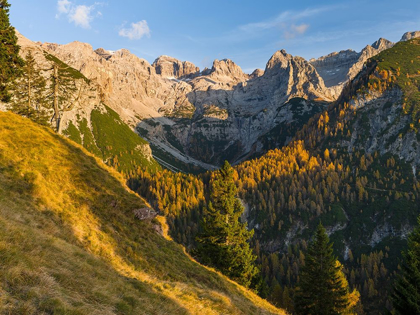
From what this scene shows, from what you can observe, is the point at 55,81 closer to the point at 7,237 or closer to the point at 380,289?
the point at 7,237

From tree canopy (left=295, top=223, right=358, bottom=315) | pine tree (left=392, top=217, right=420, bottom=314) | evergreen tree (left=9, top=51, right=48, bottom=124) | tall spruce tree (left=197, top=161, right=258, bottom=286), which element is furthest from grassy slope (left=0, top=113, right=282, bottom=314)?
tree canopy (left=295, top=223, right=358, bottom=315)

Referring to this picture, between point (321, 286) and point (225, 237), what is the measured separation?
748 inches

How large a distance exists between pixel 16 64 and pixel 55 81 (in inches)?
280

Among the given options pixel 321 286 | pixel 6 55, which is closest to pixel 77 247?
pixel 6 55

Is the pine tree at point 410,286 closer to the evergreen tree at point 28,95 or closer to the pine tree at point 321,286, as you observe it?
the pine tree at point 321,286

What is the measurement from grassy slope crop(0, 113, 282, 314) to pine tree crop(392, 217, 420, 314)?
22.0m

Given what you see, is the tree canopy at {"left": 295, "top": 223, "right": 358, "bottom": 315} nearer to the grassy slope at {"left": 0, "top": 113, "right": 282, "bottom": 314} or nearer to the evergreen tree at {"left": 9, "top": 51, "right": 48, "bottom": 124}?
the grassy slope at {"left": 0, "top": 113, "right": 282, "bottom": 314}

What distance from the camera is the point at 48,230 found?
15.7 m

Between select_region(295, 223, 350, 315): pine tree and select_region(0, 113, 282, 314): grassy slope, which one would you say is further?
select_region(295, 223, 350, 315): pine tree

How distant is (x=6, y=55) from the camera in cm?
3578

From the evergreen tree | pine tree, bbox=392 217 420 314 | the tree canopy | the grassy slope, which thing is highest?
the evergreen tree

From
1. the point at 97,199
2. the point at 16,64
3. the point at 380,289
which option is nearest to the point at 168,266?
the point at 97,199

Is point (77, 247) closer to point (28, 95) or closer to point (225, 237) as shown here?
point (225, 237)

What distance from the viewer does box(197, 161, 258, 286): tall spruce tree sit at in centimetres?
3700
